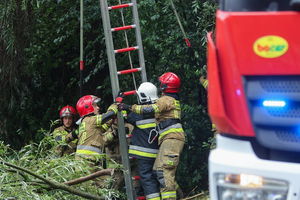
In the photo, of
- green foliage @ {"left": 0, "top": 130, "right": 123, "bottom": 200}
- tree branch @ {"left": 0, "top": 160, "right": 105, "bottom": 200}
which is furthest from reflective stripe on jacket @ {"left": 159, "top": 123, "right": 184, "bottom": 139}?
tree branch @ {"left": 0, "top": 160, "right": 105, "bottom": 200}

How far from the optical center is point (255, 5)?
3.13 meters

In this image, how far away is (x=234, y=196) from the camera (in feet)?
9.82

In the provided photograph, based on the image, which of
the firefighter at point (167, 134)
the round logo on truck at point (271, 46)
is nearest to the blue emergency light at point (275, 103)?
the round logo on truck at point (271, 46)

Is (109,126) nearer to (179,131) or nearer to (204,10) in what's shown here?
(179,131)

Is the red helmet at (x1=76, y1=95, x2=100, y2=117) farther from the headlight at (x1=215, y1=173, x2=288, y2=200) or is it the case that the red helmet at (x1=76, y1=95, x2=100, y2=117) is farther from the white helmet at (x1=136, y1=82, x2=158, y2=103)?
the headlight at (x1=215, y1=173, x2=288, y2=200)

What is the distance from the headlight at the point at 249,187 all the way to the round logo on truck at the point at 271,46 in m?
0.53

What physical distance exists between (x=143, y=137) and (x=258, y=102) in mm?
5039

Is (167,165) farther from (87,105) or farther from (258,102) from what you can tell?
(258,102)

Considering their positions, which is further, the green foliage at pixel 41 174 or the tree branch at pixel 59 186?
the tree branch at pixel 59 186

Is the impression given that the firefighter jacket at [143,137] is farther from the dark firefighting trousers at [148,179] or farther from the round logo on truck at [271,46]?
the round logo on truck at [271,46]

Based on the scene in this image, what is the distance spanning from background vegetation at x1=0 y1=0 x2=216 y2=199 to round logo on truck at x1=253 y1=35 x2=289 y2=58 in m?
5.39

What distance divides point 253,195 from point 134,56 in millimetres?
7418

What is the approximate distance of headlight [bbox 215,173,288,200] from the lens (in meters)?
2.87

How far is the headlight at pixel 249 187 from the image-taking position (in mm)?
2873
